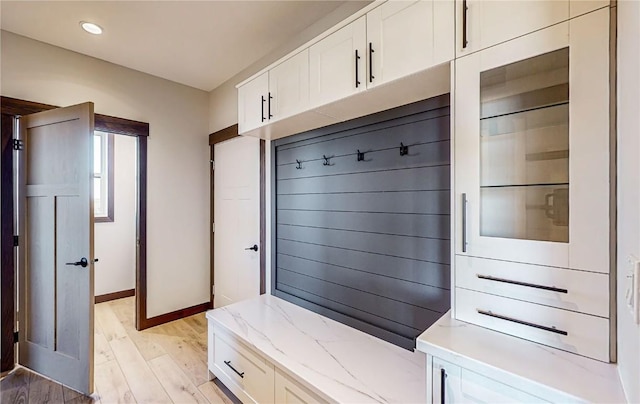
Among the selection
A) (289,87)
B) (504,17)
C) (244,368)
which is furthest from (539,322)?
(289,87)

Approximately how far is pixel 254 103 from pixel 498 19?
167 cm

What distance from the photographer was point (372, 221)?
1963 mm

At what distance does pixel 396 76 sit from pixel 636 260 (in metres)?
1.10

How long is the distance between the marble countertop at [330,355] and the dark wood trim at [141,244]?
1.38m

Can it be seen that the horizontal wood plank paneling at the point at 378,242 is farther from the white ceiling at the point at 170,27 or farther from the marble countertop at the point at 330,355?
the white ceiling at the point at 170,27

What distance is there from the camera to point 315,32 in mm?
2320

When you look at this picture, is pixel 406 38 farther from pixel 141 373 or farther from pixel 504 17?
pixel 141 373

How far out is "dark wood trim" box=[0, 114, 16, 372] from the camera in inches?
93.0

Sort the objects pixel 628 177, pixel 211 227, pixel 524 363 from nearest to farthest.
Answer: pixel 628 177 → pixel 524 363 → pixel 211 227

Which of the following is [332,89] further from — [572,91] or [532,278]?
[532,278]

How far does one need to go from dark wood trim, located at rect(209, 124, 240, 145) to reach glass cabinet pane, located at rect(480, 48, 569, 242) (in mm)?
2558

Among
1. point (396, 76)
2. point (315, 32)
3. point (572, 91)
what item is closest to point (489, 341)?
point (572, 91)

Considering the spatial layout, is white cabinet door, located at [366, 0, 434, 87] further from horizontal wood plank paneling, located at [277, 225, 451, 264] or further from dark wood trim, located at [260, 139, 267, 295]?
dark wood trim, located at [260, 139, 267, 295]

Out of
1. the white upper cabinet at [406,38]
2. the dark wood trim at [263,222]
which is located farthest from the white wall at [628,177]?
the dark wood trim at [263,222]
